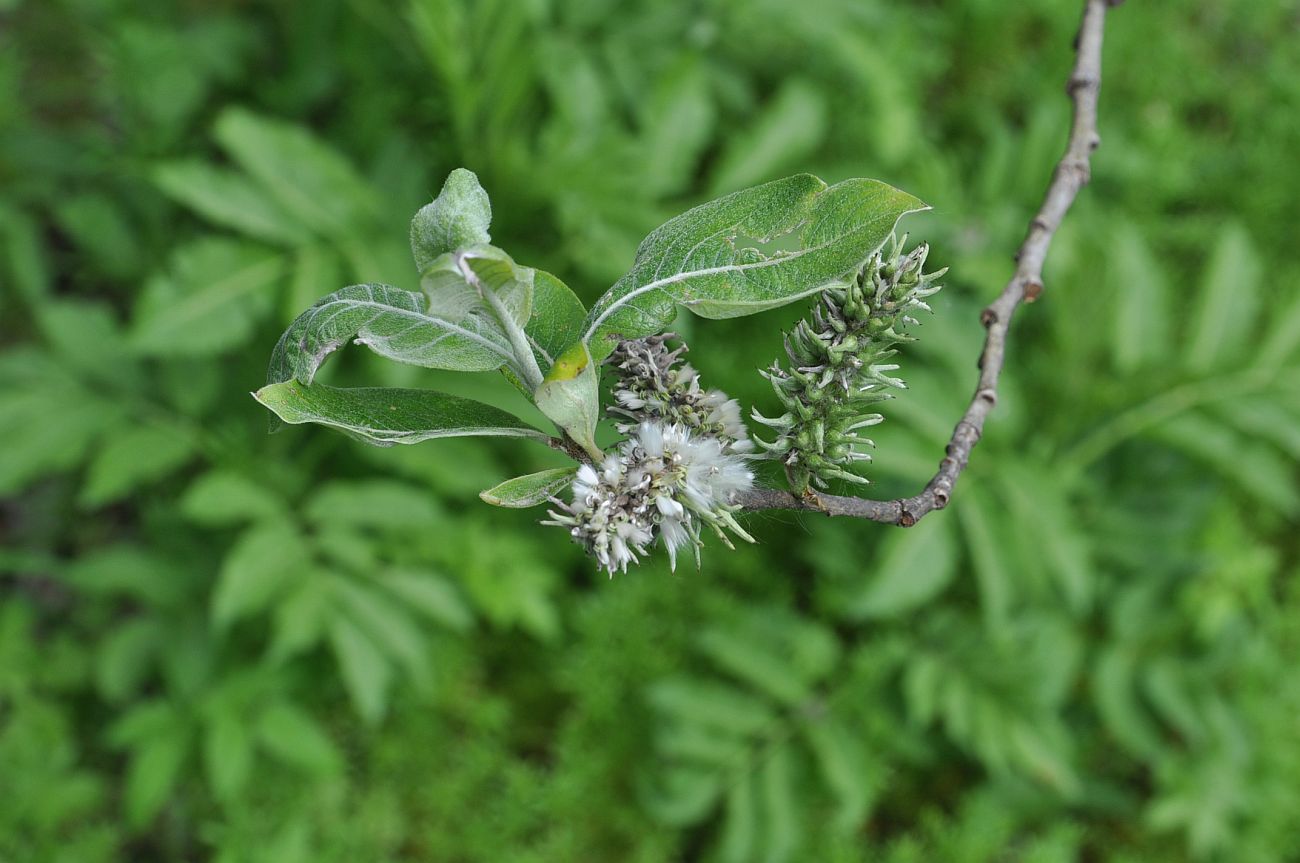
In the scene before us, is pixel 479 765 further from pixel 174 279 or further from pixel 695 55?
pixel 695 55

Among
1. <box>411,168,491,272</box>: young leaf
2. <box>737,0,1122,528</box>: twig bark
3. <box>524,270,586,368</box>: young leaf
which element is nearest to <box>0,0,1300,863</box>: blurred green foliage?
<box>737,0,1122,528</box>: twig bark

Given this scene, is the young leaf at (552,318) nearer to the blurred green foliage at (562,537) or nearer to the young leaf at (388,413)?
the young leaf at (388,413)

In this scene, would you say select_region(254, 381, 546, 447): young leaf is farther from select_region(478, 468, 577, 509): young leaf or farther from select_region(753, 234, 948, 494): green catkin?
select_region(753, 234, 948, 494): green catkin

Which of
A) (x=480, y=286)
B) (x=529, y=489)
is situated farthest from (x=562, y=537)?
(x=480, y=286)

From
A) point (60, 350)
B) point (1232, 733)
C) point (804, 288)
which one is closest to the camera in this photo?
point (804, 288)

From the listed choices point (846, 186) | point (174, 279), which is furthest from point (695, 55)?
point (846, 186)

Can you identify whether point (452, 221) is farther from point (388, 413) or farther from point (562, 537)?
point (562, 537)
